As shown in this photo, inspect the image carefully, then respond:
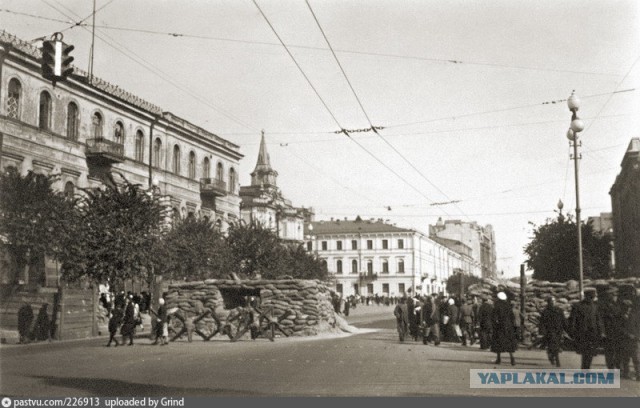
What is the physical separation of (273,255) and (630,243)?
23461mm

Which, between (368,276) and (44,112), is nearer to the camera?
(44,112)

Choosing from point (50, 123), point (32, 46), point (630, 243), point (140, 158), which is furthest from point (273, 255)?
point (630, 243)

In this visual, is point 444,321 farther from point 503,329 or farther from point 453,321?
point 503,329

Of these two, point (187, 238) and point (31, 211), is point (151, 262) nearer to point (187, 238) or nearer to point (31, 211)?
point (31, 211)

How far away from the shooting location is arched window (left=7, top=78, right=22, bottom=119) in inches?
1368

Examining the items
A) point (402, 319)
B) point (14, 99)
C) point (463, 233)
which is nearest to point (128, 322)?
point (402, 319)

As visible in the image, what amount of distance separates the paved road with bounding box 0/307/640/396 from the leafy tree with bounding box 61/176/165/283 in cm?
746

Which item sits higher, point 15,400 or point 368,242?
point 368,242

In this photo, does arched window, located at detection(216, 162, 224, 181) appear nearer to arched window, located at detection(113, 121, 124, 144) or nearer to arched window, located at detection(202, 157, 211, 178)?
arched window, located at detection(202, 157, 211, 178)

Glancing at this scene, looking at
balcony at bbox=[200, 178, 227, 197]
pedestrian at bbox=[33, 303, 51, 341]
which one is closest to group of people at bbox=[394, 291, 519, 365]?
pedestrian at bbox=[33, 303, 51, 341]

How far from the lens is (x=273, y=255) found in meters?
47.0

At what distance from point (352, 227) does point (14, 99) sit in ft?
239

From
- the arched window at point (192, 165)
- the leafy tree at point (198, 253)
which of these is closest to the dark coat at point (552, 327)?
the leafy tree at point (198, 253)

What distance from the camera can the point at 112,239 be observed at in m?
27.5
